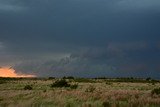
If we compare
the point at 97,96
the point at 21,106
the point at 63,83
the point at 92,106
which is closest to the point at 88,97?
the point at 97,96

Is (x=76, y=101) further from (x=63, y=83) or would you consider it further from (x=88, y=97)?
(x=63, y=83)

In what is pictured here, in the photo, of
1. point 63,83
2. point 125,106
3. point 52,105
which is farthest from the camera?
point 63,83

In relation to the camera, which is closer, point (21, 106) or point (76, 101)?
point (21, 106)

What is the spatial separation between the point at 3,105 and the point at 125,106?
29.9ft

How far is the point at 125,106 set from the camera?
81.5 ft

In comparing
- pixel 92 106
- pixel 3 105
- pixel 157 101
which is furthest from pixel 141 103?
pixel 3 105

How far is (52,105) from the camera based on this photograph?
87.8 feet

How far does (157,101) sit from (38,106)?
8861 mm

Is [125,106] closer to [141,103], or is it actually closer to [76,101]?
[141,103]

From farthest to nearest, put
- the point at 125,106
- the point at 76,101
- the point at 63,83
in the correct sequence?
the point at 63,83
the point at 76,101
the point at 125,106

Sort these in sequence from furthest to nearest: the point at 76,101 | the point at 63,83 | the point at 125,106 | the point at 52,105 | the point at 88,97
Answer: the point at 63,83
the point at 88,97
the point at 76,101
the point at 52,105
the point at 125,106

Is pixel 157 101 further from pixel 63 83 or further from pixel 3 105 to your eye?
pixel 63 83

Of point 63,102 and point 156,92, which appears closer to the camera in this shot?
point 63,102

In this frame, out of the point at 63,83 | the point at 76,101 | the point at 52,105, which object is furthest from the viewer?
the point at 63,83
